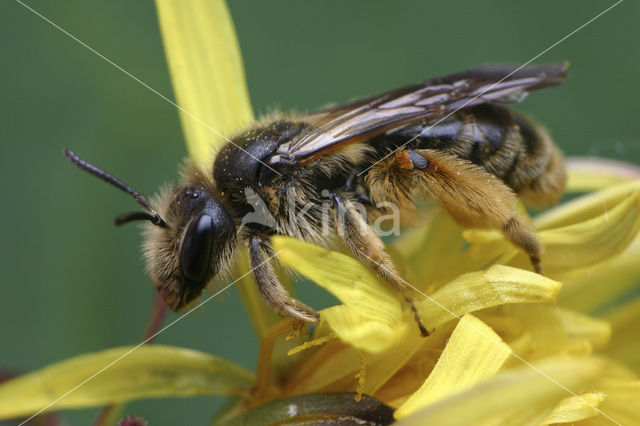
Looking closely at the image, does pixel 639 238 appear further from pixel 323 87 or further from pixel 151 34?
pixel 151 34

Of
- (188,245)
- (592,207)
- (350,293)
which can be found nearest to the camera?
(350,293)

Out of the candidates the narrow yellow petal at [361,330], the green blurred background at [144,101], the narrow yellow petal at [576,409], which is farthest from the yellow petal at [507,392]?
A: the green blurred background at [144,101]

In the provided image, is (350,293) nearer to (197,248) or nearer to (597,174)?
(197,248)

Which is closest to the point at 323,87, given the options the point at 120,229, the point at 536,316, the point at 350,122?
the point at 120,229

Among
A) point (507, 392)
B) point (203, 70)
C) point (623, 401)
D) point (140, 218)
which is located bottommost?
point (623, 401)

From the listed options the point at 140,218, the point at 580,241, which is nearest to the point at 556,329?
the point at 580,241

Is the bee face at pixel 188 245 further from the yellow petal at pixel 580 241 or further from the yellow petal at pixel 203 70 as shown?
the yellow petal at pixel 580 241

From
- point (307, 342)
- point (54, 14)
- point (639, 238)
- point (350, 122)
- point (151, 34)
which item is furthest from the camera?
point (151, 34)
